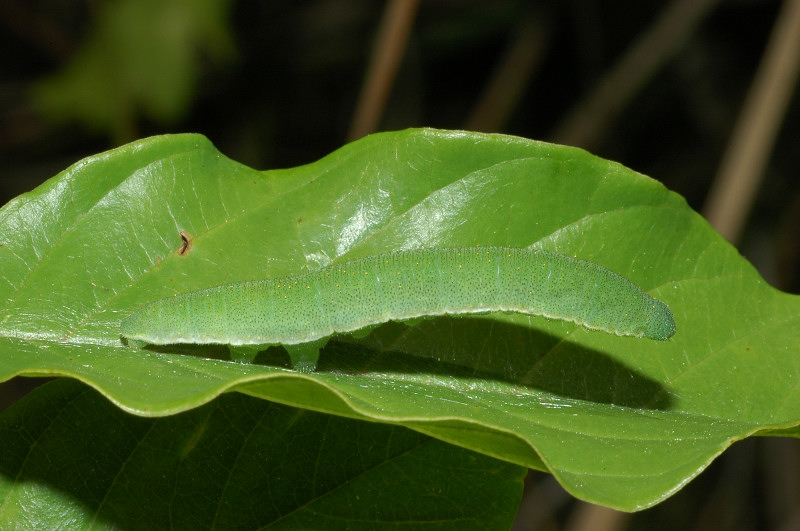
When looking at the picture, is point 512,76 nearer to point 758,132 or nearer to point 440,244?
point 758,132

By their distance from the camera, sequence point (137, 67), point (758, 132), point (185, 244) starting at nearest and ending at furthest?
1. point (185, 244)
2. point (758, 132)
3. point (137, 67)

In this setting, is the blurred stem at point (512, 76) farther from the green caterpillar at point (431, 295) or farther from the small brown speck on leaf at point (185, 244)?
the small brown speck on leaf at point (185, 244)

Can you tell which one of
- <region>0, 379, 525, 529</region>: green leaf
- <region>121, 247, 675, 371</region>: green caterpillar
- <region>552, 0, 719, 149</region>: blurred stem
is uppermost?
<region>552, 0, 719, 149</region>: blurred stem

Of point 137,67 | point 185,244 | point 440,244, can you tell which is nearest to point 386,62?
point 137,67

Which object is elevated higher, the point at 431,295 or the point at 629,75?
the point at 629,75

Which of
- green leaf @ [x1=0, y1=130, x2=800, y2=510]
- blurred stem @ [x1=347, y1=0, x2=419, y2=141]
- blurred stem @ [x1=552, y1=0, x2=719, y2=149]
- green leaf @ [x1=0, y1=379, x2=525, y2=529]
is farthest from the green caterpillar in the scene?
blurred stem @ [x1=552, y1=0, x2=719, y2=149]

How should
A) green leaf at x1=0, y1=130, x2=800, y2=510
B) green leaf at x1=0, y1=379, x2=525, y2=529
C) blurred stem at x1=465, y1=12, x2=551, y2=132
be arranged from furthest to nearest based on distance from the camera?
blurred stem at x1=465, y1=12, x2=551, y2=132, green leaf at x1=0, y1=130, x2=800, y2=510, green leaf at x1=0, y1=379, x2=525, y2=529

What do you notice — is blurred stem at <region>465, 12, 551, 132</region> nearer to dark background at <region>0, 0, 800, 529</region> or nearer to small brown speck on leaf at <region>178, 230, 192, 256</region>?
dark background at <region>0, 0, 800, 529</region>
